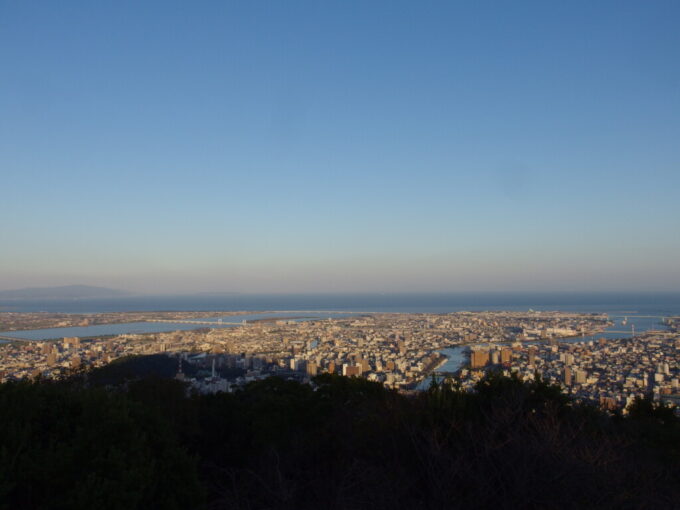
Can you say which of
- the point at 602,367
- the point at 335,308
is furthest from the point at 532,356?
the point at 335,308

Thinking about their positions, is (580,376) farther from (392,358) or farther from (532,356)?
(392,358)

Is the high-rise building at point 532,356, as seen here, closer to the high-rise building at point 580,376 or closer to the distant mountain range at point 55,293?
the high-rise building at point 580,376

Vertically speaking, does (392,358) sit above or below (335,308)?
above

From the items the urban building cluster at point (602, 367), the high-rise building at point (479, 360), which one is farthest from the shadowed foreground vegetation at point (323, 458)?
the high-rise building at point (479, 360)

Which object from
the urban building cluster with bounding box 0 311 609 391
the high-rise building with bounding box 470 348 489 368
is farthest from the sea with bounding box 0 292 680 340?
the high-rise building with bounding box 470 348 489 368

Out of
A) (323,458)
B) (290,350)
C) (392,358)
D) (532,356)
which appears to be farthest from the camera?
(290,350)

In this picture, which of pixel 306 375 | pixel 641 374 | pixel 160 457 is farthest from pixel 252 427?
pixel 641 374

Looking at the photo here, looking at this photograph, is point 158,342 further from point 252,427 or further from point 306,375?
point 252,427

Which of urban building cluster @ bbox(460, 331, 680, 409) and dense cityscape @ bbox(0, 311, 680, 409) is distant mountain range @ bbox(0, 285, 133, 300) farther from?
urban building cluster @ bbox(460, 331, 680, 409)
